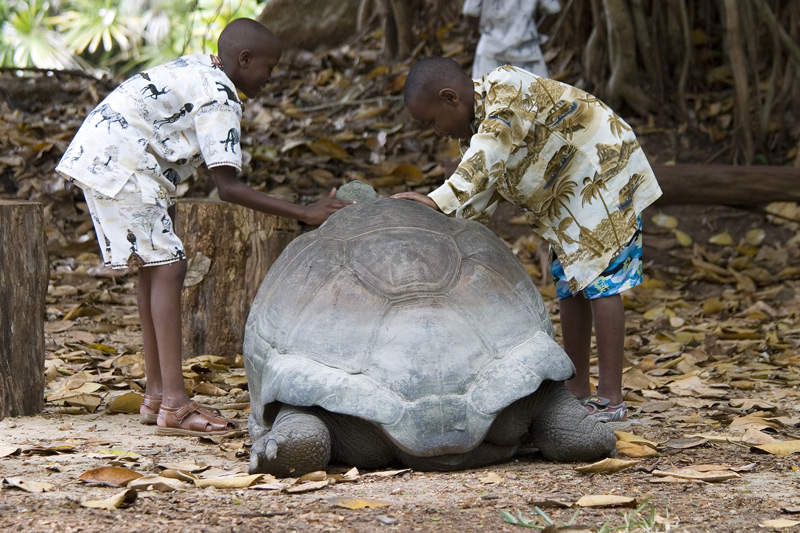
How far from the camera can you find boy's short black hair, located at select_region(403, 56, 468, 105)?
3.26 meters

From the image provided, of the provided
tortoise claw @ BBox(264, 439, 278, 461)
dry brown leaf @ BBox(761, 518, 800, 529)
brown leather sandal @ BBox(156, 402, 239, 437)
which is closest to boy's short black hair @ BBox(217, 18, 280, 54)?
brown leather sandal @ BBox(156, 402, 239, 437)

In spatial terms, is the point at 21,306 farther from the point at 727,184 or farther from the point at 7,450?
the point at 727,184

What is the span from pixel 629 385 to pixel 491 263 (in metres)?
1.46

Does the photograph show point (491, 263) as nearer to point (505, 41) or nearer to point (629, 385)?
point (629, 385)

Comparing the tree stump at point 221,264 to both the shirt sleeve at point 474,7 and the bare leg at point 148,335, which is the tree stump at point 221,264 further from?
the shirt sleeve at point 474,7

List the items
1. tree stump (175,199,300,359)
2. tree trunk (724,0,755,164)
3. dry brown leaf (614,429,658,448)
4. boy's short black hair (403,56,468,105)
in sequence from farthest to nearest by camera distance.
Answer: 1. tree trunk (724,0,755,164)
2. tree stump (175,199,300,359)
3. boy's short black hair (403,56,468,105)
4. dry brown leaf (614,429,658,448)

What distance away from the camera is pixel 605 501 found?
89.7 inches

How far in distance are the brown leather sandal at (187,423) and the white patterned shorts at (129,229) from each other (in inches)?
21.5

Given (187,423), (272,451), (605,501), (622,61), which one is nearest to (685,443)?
(605,501)

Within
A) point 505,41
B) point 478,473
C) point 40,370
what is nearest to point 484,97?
point 478,473

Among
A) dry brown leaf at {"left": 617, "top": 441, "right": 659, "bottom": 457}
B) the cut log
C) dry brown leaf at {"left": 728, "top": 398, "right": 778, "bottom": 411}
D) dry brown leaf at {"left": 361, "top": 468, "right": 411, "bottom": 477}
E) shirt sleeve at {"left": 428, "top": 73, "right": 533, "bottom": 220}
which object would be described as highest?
shirt sleeve at {"left": 428, "top": 73, "right": 533, "bottom": 220}

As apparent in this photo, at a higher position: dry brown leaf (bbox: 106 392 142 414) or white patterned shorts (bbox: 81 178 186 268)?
white patterned shorts (bbox: 81 178 186 268)

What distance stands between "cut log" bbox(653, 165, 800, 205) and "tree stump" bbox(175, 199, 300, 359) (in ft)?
9.52

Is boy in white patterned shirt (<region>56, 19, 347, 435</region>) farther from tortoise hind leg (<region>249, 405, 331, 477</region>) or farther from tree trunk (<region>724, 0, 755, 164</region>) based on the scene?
tree trunk (<region>724, 0, 755, 164</region>)
